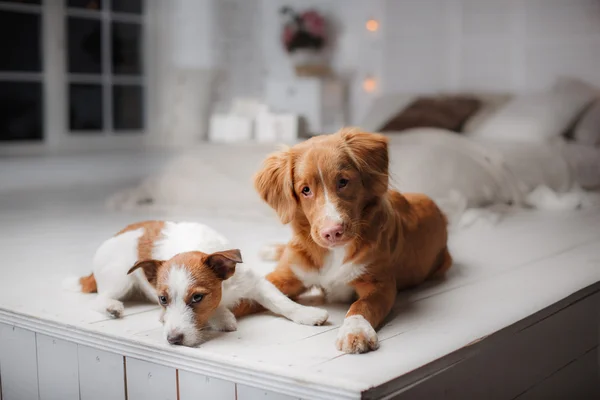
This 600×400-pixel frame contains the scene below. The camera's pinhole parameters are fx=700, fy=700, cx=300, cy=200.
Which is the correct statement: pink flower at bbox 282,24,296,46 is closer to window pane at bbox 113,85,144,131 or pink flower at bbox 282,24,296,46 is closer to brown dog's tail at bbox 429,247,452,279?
window pane at bbox 113,85,144,131

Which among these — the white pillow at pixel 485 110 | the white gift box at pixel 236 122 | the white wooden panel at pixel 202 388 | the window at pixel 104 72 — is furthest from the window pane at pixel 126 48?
the white wooden panel at pixel 202 388

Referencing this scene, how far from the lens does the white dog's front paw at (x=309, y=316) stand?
1182mm

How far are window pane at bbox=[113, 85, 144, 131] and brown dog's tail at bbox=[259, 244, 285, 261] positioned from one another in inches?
60.6

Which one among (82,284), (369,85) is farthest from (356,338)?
(369,85)

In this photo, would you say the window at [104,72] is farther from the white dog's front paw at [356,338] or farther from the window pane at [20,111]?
the white dog's front paw at [356,338]

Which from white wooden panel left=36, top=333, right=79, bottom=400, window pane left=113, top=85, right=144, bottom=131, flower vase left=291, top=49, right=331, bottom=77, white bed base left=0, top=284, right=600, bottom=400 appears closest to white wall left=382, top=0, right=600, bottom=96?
flower vase left=291, top=49, right=331, bottom=77

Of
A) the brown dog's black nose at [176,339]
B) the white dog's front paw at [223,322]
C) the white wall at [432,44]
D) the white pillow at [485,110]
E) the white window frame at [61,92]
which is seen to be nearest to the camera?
the brown dog's black nose at [176,339]

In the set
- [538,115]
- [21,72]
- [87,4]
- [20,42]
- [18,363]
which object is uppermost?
[87,4]

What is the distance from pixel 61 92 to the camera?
9.69 feet

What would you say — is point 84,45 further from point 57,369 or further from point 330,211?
point 330,211

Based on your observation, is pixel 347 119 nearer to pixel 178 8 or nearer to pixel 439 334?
pixel 178 8

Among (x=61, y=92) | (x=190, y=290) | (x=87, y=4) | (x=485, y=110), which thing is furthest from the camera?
(x=485, y=110)

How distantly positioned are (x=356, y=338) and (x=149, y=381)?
0.33 metres

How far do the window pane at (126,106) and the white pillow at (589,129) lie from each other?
1.86 m
